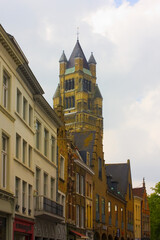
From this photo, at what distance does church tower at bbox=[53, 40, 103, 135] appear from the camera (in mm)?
174375

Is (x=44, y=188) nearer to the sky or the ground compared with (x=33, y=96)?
nearer to the ground

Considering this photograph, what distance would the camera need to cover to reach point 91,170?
51.0 metres

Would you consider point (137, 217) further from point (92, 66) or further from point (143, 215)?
point (92, 66)

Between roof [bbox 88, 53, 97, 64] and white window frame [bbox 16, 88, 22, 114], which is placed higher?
roof [bbox 88, 53, 97, 64]

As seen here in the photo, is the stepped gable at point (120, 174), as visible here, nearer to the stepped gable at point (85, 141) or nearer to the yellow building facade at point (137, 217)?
the yellow building facade at point (137, 217)

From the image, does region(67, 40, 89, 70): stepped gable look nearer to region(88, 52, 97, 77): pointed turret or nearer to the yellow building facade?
region(88, 52, 97, 77): pointed turret

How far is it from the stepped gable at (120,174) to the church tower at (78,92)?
90606mm

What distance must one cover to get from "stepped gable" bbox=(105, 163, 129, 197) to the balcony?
1473 inches

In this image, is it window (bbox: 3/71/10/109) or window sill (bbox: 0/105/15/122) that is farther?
window (bbox: 3/71/10/109)

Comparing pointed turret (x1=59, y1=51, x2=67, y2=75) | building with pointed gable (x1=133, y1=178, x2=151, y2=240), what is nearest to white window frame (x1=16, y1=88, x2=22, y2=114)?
building with pointed gable (x1=133, y1=178, x2=151, y2=240)

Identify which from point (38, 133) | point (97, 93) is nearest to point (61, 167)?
point (38, 133)

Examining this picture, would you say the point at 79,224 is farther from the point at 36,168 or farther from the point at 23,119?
the point at 23,119

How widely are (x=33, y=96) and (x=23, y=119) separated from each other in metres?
3.53

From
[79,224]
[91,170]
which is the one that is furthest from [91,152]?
[79,224]
